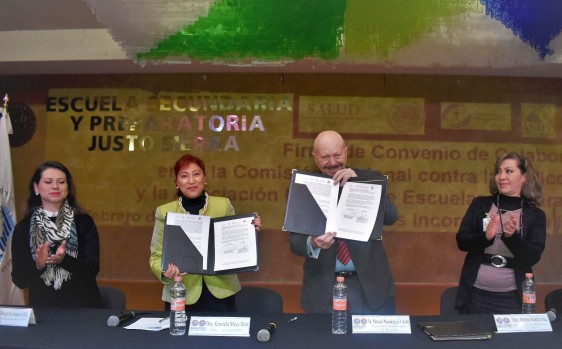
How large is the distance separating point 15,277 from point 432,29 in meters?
3.23

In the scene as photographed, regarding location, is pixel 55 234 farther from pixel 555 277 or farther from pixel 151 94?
pixel 555 277

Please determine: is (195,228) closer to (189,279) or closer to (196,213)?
(196,213)

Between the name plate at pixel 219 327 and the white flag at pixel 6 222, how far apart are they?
321 centimetres

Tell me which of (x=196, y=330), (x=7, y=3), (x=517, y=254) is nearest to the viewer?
(x=196, y=330)

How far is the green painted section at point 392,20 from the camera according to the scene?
3525mm

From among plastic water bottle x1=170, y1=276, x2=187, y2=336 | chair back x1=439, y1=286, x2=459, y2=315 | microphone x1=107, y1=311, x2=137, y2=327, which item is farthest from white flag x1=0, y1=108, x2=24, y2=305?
chair back x1=439, y1=286, x2=459, y2=315

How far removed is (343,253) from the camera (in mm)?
2404

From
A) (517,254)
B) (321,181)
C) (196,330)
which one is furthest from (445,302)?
(196,330)

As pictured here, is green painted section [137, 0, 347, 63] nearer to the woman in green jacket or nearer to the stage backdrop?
the stage backdrop

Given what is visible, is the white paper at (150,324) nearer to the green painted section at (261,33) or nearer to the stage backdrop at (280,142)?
the green painted section at (261,33)

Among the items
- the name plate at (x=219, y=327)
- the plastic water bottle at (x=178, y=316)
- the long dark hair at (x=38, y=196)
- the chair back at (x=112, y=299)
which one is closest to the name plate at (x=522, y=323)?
the name plate at (x=219, y=327)

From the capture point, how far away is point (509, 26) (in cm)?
369

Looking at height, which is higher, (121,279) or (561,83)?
(561,83)

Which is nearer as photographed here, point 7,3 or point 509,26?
point 509,26
